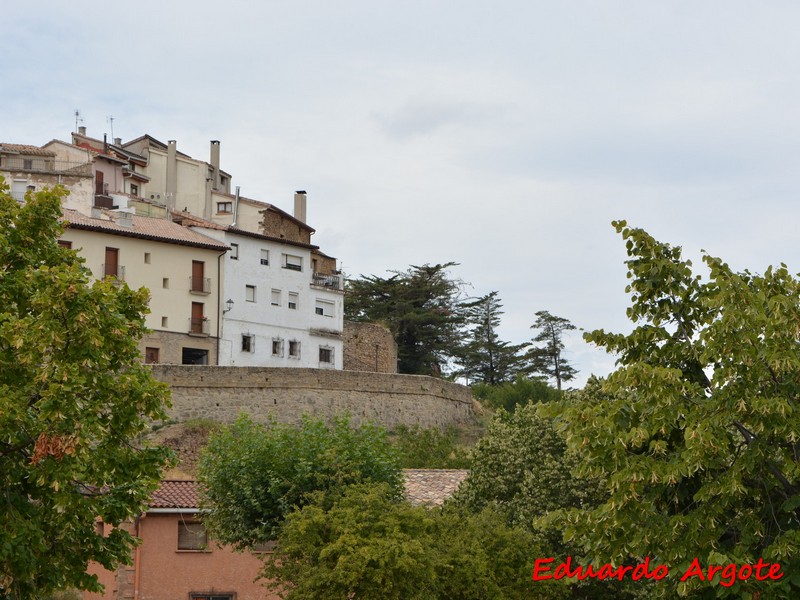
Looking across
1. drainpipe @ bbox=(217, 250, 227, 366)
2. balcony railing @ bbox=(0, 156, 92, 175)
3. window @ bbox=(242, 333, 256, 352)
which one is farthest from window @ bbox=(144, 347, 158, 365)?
balcony railing @ bbox=(0, 156, 92, 175)

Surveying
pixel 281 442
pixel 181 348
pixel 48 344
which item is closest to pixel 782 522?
pixel 48 344

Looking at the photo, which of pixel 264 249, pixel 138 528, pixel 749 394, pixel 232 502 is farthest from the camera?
pixel 264 249

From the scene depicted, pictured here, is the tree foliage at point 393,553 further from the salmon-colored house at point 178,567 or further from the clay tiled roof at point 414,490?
the salmon-colored house at point 178,567

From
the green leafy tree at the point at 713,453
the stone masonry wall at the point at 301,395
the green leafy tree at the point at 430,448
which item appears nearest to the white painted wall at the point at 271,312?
the stone masonry wall at the point at 301,395

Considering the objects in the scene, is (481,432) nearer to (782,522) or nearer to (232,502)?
(232,502)

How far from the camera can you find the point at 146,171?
71625 millimetres

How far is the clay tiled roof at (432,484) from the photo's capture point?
35.0 metres

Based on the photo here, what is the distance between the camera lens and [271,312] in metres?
60.5

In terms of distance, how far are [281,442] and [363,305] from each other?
43.7 metres

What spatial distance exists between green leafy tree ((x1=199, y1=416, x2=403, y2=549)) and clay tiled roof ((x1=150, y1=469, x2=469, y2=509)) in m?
1.97

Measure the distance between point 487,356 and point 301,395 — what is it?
89.7 ft

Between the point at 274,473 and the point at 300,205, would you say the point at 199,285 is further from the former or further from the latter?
the point at 274,473

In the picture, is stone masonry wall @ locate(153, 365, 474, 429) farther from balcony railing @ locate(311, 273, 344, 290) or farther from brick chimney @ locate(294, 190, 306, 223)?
brick chimney @ locate(294, 190, 306, 223)

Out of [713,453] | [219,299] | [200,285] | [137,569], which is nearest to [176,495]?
[137,569]
